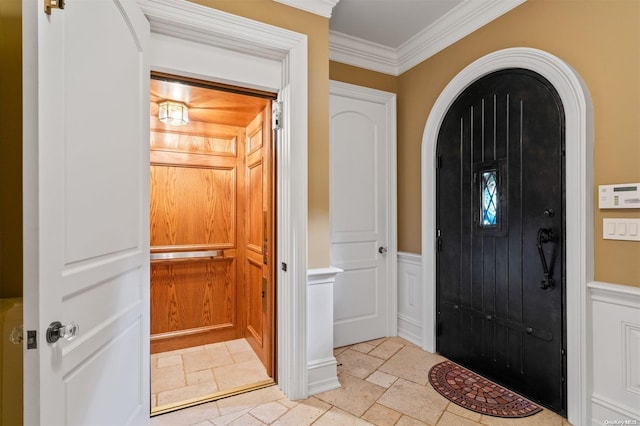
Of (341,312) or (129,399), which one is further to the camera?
(341,312)

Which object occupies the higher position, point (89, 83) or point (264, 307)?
point (89, 83)

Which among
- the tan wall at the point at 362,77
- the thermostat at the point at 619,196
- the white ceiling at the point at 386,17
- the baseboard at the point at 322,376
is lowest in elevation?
the baseboard at the point at 322,376

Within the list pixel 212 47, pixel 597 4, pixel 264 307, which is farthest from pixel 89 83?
pixel 597 4

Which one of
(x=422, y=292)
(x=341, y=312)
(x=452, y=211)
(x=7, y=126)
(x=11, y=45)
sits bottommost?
(x=341, y=312)

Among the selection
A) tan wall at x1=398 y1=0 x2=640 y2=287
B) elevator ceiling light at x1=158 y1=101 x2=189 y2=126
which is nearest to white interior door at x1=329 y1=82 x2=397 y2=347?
tan wall at x1=398 y1=0 x2=640 y2=287

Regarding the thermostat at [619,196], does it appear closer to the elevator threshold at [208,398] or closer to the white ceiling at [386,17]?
the white ceiling at [386,17]

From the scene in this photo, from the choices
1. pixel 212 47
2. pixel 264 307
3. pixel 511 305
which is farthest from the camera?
pixel 264 307

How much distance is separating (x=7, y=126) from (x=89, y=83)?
13.4 inches

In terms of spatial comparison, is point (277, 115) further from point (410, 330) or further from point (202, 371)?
point (410, 330)

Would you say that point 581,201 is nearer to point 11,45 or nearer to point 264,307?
point 264,307

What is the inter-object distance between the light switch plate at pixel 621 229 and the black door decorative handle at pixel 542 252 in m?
0.26

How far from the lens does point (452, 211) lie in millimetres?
2596

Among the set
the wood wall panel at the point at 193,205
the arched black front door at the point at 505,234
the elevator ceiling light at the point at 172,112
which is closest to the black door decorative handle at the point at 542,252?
the arched black front door at the point at 505,234

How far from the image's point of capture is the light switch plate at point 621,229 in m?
1.58
